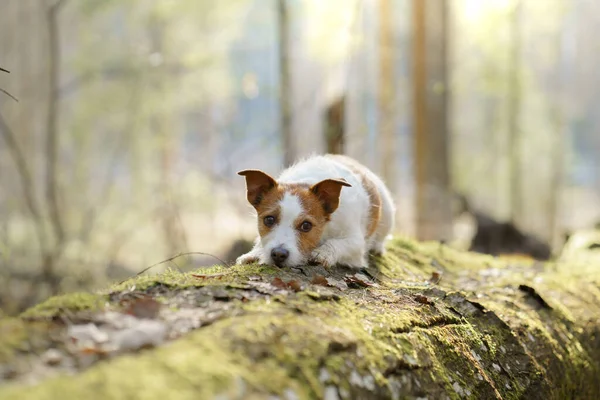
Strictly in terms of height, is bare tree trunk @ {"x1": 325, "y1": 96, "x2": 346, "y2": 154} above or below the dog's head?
above

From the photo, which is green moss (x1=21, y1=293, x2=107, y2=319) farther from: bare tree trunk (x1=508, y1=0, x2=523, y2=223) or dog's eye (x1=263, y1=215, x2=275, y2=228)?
bare tree trunk (x1=508, y1=0, x2=523, y2=223)

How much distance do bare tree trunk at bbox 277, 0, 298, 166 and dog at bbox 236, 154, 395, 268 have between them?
7899 millimetres

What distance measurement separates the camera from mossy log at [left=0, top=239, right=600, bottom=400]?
222 centimetres

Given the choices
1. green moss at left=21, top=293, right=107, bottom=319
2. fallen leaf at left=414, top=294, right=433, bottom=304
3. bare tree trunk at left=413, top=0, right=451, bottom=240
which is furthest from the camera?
bare tree trunk at left=413, top=0, right=451, bottom=240

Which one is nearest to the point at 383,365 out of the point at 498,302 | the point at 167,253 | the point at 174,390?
the point at 174,390

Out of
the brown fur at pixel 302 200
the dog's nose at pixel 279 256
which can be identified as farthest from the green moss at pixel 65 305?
the brown fur at pixel 302 200

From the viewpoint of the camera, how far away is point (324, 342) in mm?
2830

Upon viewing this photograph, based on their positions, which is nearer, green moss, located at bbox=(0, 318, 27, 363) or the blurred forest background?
green moss, located at bbox=(0, 318, 27, 363)

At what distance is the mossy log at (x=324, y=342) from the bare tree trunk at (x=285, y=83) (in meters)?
8.61

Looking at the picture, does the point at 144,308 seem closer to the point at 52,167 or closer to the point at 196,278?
the point at 196,278

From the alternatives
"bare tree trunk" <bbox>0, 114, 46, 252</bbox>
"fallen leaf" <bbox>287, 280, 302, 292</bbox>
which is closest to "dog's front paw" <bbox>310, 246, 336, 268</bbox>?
"fallen leaf" <bbox>287, 280, 302, 292</bbox>

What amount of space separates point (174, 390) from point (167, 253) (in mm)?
18473

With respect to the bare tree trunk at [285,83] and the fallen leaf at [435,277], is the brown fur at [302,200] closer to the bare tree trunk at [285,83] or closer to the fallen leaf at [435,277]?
the fallen leaf at [435,277]

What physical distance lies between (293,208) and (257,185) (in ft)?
1.22
